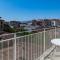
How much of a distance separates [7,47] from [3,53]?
6.1 inches

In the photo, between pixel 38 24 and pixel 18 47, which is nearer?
pixel 18 47

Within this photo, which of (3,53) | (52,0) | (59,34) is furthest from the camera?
(52,0)

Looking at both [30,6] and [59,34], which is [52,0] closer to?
[30,6]

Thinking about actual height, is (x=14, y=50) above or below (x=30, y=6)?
below

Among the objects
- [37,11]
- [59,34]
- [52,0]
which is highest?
[52,0]

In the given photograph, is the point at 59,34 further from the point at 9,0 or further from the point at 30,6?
the point at 30,6

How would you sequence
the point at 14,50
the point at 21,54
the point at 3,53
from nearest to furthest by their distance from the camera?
the point at 3,53
the point at 14,50
the point at 21,54

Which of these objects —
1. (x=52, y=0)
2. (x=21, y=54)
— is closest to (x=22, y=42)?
(x=21, y=54)

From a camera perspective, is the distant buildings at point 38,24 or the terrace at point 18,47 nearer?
the terrace at point 18,47

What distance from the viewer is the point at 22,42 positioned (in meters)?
3.42

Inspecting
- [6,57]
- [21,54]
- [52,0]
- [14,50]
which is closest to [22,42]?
[21,54]

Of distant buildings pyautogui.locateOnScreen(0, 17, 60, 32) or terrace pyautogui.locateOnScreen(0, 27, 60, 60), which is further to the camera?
distant buildings pyautogui.locateOnScreen(0, 17, 60, 32)

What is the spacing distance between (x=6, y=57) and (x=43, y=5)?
31.3 m

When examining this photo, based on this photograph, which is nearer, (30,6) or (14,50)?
(14,50)
